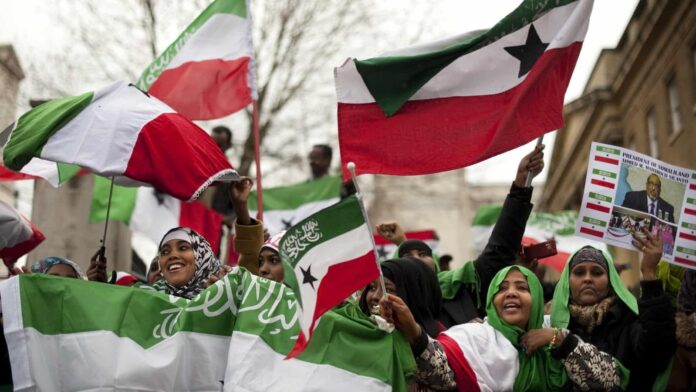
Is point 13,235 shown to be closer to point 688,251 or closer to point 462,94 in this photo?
point 462,94

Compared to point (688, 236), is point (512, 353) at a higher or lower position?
lower

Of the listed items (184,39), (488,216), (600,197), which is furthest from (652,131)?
(600,197)

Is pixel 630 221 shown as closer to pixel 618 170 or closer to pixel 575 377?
pixel 618 170

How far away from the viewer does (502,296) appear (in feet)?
16.9

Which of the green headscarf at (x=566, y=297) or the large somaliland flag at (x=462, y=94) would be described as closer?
the green headscarf at (x=566, y=297)

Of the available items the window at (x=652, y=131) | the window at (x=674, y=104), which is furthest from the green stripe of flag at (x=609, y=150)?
the window at (x=652, y=131)

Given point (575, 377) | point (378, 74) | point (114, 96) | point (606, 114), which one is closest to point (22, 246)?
point (114, 96)

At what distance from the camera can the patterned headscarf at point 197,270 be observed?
551cm

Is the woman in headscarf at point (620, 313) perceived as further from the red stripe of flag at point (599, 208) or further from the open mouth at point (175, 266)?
the open mouth at point (175, 266)

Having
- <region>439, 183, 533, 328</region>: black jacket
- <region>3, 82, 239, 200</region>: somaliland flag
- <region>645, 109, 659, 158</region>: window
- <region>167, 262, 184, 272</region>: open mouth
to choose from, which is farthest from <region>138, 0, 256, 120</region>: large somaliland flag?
<region>645, 109, 659, 158</region>: window

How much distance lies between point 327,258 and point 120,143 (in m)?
1.62

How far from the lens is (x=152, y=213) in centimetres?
991

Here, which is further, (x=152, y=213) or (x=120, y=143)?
(x=152, y=213)

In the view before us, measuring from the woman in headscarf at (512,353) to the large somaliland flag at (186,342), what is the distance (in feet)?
0.56
